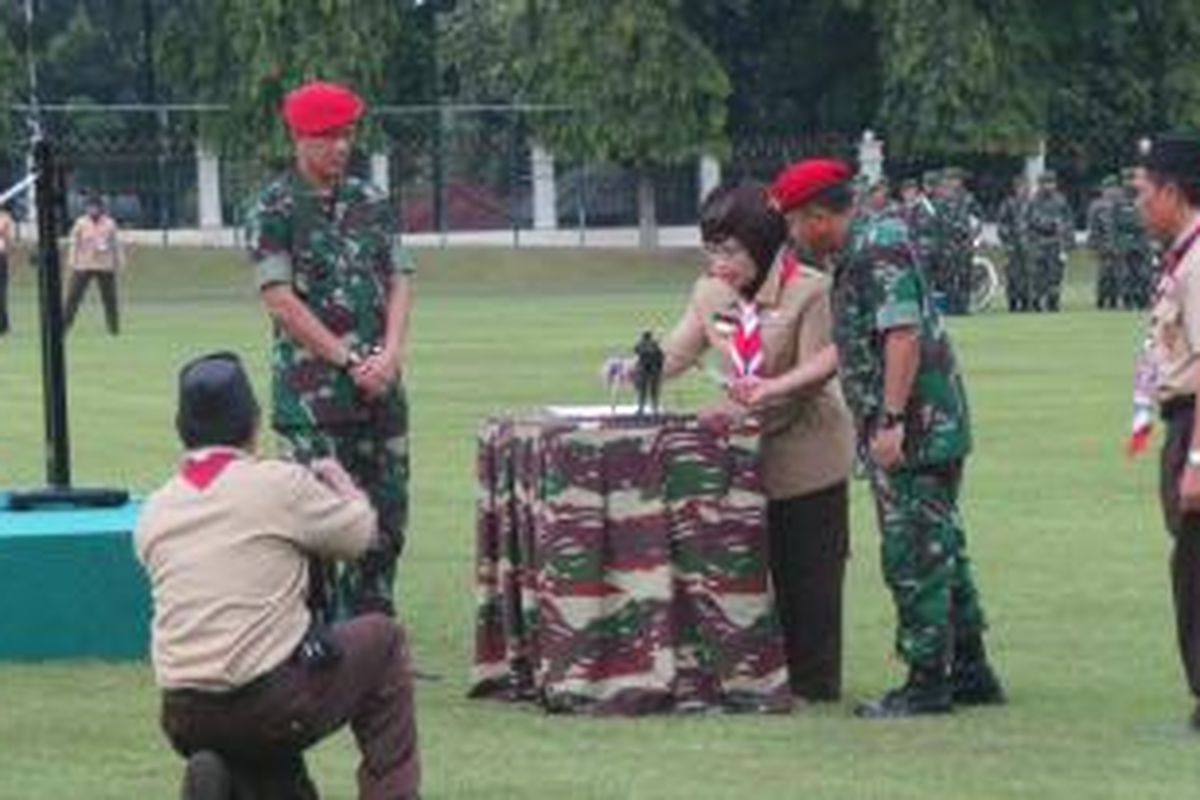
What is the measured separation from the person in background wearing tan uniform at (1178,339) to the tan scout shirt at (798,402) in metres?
1.23

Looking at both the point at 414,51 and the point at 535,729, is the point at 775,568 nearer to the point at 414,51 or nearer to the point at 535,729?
the point at 535,729

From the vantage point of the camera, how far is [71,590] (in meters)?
11.6

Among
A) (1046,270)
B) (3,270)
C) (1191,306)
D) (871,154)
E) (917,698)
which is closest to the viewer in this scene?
(1191,306)

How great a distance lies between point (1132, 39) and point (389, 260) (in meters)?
52.4

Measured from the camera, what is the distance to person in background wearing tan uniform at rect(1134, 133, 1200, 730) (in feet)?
31.8

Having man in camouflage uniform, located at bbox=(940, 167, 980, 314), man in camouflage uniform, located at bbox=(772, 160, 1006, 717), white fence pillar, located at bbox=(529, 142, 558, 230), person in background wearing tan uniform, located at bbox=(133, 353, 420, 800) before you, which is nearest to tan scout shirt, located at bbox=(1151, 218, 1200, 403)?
man in camouflage uniform, located at bbox=(772, 160, 1006, 717)

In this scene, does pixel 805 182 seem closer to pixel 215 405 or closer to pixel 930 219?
pixel 215 405

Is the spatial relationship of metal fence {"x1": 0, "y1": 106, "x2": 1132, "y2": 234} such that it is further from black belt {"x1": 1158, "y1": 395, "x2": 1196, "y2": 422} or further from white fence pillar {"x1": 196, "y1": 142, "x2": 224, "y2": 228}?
black belt {"x1": 1158, "y1": 395, "x2": 1196, "y2": 422}

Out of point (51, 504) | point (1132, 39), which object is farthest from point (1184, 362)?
point (1132, 39)

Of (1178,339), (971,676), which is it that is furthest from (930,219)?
(1178,339)

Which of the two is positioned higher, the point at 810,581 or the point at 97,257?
the point at 810,581

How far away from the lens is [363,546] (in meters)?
8.03

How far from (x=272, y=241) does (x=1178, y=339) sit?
10.0ft

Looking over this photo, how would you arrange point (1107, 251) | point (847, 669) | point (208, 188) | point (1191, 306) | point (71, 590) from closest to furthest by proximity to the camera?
point (1191, 306) < point (847, 669) < point (71, 590) < point (1107, 251) < point (208, 188)
